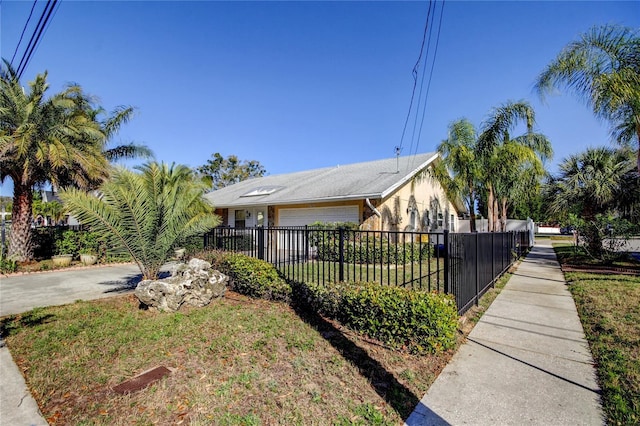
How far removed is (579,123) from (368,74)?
7.03 meters

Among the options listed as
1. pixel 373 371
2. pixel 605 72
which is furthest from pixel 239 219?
pixel 605 72

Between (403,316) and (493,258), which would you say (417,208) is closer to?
(493,258)

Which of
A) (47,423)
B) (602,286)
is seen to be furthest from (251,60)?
(602,286)

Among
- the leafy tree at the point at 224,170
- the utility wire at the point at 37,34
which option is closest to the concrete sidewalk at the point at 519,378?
the utility wire at the point at 37,34

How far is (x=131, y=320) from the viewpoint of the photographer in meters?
5.28

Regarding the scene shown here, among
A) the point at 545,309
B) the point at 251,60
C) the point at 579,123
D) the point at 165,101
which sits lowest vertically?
the point at 545,309

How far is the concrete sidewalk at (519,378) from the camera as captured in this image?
109 inches

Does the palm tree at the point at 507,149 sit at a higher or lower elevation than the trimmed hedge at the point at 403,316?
higher

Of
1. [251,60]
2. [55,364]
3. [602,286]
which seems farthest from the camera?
[251,60]

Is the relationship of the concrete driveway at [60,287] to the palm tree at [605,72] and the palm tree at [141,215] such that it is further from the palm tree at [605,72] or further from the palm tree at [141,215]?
the palm tree at [605,72]

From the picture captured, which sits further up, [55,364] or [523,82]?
[523,82]

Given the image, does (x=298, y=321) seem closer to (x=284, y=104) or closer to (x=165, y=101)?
(x=165, y=101)

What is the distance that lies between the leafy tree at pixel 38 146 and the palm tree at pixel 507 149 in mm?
16033

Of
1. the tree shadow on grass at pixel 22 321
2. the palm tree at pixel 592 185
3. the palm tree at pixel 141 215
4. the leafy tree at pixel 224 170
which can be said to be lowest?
the tree shadow on grass at pixel 22 321
